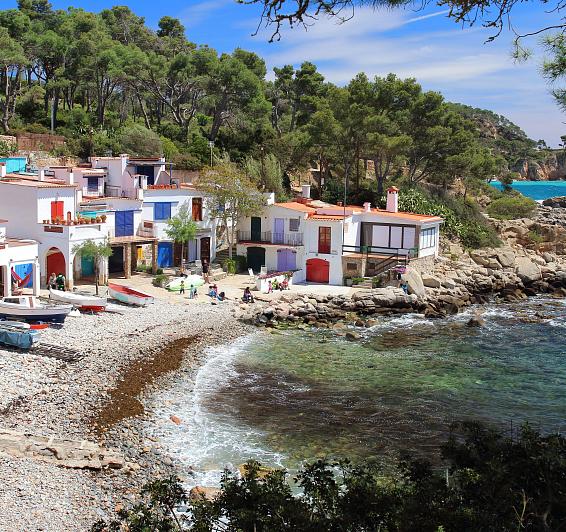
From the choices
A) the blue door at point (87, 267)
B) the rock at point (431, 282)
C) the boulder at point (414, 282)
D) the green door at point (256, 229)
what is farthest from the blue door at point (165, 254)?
the rock at point (431, 282)

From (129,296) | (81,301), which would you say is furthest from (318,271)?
(81,301)

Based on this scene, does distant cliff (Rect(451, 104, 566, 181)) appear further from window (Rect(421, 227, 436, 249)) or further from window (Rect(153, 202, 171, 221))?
window (Rect(153, 202, 171, 221))

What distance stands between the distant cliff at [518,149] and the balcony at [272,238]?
12862 centimetres

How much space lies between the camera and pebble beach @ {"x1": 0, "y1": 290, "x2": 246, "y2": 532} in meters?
14.8

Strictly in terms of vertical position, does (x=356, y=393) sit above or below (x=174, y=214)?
below

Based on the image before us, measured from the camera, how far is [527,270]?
145ft

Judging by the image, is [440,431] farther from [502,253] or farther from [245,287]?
[502,253]

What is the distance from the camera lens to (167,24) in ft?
287

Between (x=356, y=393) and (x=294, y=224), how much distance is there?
18.6m

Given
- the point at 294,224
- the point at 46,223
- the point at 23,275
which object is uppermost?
the point at 46,223

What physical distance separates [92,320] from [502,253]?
2815 cm

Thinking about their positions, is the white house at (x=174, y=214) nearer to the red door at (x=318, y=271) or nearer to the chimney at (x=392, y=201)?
the red door at (x=318, y=271)

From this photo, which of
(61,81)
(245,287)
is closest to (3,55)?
(61,81)

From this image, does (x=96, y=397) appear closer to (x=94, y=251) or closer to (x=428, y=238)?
(x=94, y=251)
